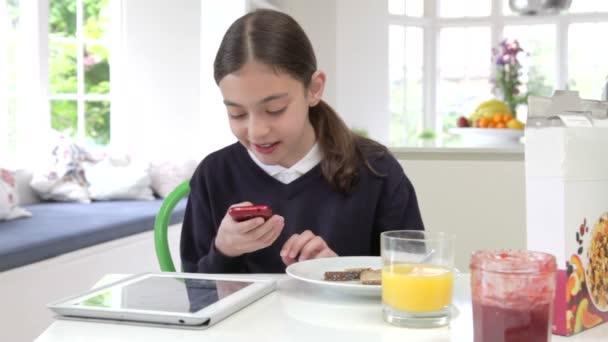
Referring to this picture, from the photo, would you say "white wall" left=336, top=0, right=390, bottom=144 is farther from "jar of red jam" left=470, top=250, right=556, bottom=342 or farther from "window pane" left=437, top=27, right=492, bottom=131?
"jar of red jam" left=470, top=250, right=556, bottom=342

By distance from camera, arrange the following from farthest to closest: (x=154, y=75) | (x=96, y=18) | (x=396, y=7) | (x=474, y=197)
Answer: (x=396, y=7)
(x=154, y=75)
(x=96, y=18)
(x=474, y=197)

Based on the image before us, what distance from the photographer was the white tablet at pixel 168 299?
0.93 metres

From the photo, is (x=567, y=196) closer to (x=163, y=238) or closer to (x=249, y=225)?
(x=249, y=225)

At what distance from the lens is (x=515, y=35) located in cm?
775

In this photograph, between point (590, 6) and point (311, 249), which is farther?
point (590, 6)

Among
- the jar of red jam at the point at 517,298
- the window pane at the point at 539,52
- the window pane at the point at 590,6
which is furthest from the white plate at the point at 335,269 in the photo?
the window pane at the point at 590,6

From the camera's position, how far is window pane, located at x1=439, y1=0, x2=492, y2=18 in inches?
306

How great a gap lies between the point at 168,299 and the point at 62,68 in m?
3.81

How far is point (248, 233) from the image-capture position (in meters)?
1.22

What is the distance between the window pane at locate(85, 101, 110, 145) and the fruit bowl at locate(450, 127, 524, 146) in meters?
2.26

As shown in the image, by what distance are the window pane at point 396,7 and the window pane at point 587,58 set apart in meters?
1.68

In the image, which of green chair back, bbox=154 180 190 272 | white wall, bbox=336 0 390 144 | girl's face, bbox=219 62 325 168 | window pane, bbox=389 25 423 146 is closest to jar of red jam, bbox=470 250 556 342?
girl's face, bbox=219 62 325 168

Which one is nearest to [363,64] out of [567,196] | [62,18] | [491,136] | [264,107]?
[62,18]

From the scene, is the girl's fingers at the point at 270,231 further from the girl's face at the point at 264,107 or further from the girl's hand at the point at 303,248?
the girl's face at the point at 264,107
